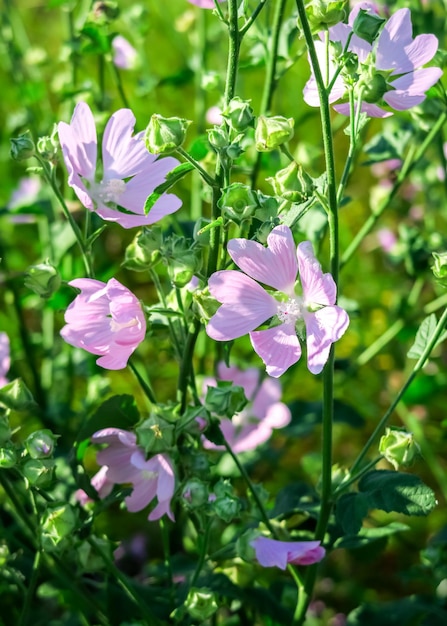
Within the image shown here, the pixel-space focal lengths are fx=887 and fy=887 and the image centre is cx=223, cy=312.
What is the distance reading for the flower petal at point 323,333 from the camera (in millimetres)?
822

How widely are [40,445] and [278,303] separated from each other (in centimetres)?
29

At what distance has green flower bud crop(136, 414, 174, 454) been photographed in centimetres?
93

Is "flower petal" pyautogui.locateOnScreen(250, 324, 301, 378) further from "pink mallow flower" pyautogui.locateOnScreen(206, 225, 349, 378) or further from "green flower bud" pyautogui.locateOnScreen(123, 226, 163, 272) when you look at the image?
"green flower bud" pyautogui.locateOnScreen(123, 226, 163, 272)

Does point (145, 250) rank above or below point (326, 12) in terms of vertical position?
below

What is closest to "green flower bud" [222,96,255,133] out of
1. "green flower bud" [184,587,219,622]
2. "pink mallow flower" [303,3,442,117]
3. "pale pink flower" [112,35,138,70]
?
"pink mallow flower" [303,3,442,117]

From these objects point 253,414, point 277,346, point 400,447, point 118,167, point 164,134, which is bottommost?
point 253,414

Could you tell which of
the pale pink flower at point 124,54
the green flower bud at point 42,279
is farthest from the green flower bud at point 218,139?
the pale pink flower at point 124,54

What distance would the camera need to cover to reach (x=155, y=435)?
937 millimetres

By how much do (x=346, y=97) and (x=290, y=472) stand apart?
1.13 meters

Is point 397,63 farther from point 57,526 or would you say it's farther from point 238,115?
point 57,526

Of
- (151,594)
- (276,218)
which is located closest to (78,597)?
(151,594)

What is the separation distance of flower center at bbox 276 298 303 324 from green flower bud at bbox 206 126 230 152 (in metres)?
0.18

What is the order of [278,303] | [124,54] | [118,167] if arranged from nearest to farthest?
[278,303], [118,167], [124,54]

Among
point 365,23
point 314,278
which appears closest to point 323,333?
point 314,278
